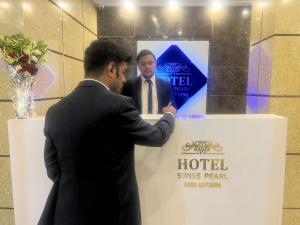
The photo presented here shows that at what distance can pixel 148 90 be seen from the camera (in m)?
2.76

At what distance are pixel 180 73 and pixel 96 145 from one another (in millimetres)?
3444

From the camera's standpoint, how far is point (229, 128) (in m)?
1.51

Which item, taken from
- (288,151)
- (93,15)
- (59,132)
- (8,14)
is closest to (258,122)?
(288,151)

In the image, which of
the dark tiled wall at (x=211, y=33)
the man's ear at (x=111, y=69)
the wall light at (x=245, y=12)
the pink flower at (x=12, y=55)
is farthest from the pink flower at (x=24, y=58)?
the wall light at (x=245, y=12)

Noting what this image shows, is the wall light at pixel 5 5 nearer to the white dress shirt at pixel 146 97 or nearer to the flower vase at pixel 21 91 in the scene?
the flower vase at pixel 21 91

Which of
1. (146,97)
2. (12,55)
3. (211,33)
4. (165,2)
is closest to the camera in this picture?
(12,55)

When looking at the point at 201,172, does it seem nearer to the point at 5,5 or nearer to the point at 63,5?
the point at 5,5

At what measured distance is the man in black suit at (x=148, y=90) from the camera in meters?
2.74

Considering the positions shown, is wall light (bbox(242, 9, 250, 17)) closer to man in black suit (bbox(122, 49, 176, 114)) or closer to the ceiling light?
the ceiling light

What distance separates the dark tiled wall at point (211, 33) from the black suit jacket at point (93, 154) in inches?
126

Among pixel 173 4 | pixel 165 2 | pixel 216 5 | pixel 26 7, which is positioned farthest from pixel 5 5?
pixel 216 5

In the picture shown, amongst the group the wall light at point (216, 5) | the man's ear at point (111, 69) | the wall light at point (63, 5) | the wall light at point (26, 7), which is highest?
the wall light at point (216, 5)

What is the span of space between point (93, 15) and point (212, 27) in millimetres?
1946

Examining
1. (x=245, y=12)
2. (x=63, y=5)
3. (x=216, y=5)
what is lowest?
(x=63, y=5)
